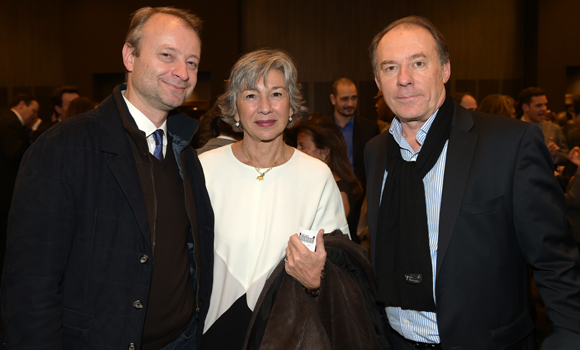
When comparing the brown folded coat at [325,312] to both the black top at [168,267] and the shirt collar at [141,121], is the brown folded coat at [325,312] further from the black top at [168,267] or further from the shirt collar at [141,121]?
the shirt collar at [141,121]

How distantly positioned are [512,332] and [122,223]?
1.59 m

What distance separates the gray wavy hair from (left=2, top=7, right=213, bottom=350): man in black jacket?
29 cm

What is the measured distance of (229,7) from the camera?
11.2 meters

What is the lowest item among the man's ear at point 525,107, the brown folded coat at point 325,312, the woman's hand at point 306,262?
the brown folded coat at point 325,312

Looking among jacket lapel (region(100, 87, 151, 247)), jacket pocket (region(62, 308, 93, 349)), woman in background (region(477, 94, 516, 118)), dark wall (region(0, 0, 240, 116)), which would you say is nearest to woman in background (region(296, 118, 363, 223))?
jacket lapel (region(100, 87, 151, 247))

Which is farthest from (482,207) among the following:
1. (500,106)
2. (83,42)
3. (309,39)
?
(83,42)

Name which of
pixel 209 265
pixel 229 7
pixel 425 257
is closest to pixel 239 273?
pixel 209 265

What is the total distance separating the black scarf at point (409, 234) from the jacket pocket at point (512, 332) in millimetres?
253

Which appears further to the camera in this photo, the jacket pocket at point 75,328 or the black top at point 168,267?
the black top at point 168,267

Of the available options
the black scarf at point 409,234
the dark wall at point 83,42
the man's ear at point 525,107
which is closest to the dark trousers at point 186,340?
the black scarf at point 409,234

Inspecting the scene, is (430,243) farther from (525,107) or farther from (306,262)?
(525,107)

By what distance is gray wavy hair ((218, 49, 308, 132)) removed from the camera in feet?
8.03

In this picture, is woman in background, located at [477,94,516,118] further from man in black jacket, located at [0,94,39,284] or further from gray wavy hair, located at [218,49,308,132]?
man in black jacket, located at [0,94,39,284]

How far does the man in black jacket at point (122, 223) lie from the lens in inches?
64.6
